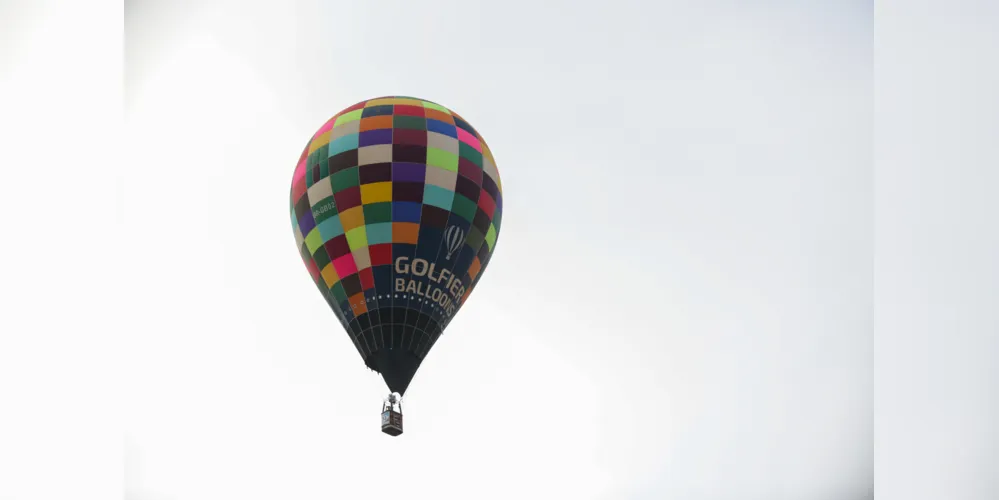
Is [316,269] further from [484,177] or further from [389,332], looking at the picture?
[484,177]

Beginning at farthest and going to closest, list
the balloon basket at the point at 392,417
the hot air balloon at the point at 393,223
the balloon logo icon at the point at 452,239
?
the balloon logo icon at the point at 452,239 < the hot air balloon at the point at 393,223 < the balloon basket at the point at 392,417

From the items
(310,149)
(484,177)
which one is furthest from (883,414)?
(310,149)

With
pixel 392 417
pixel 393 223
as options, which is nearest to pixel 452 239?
pixel 393 223

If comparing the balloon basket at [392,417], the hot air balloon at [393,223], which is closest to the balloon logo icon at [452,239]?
the hot air balloon at [393,223]

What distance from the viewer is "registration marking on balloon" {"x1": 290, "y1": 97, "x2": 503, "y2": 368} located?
7.12 m

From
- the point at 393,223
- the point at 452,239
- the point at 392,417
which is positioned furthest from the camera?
the point at 452,239

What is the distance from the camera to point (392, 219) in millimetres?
7230

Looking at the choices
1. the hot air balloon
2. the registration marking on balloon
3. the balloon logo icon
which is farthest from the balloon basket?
the balloon logo icon

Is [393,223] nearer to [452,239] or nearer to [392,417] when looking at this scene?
[452,239]

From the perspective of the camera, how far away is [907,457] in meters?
6.84

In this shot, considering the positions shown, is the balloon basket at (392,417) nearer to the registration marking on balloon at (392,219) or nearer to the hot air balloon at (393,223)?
the hot air balloon at (393,223)

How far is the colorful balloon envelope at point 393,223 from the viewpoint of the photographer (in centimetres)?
708

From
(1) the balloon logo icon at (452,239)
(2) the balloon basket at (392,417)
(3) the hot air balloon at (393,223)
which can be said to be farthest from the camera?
(1) the balloon logo icon at (452,239)

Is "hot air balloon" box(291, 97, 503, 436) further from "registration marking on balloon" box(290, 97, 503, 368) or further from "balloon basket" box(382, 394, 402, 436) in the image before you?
"balloon basket" box(382, 394, 402, 436)
